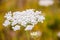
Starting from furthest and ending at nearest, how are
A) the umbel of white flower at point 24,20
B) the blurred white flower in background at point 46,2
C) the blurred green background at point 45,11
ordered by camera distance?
the blurred white flower in background at point 46,2 < the blurred green background at point 45,11 < the umbel of white flower at point 24,20

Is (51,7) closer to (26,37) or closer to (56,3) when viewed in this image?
(56,3)

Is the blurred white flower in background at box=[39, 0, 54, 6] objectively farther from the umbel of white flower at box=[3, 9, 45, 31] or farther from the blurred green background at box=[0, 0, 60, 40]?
the umbel of white flower at box=[3, 9, 45, 31]

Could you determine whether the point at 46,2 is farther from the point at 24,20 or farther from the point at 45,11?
the point at 24,20

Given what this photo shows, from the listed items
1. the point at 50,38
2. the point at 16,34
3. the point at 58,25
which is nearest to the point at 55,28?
the point at 58,25

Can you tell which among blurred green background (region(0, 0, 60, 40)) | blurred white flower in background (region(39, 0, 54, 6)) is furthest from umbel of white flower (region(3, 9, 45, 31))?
blurred white flower in background (region(39, 0, 54, 6))

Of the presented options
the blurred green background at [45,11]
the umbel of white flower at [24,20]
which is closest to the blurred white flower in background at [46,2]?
the blurred green background at [45,11]

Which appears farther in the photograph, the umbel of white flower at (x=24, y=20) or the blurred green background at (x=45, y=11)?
the blurred green background at (x=45, y=11)

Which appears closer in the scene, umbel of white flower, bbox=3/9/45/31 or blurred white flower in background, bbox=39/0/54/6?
umbel of white flower, bbox=3/9/45/31

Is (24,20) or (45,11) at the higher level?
(45,11)

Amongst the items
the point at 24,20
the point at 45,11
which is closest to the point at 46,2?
the point at 45,11

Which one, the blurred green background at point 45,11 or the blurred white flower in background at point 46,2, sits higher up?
the blurred white flower in background at point 46,2

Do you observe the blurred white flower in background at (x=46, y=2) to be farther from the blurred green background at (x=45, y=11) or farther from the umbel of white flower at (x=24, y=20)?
the umbel of white flower at (x=24, y=20)
